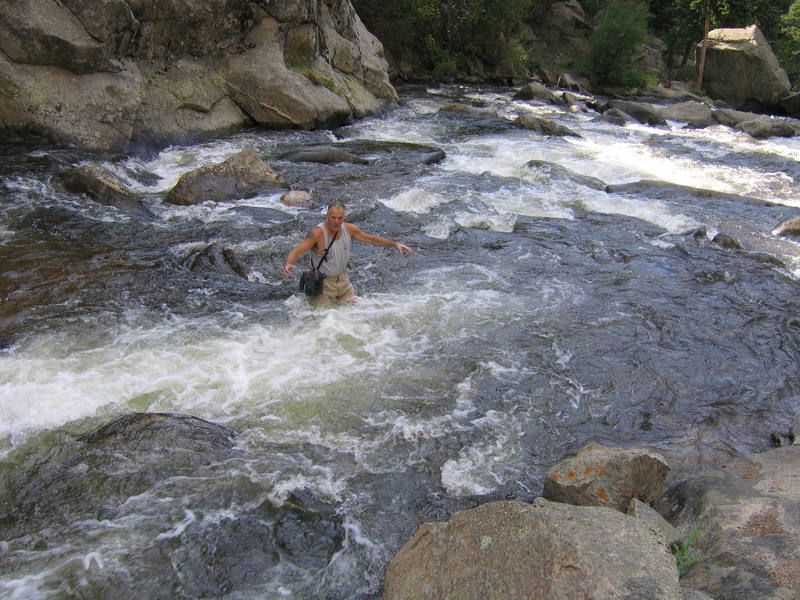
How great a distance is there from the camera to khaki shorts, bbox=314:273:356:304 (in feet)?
25.1

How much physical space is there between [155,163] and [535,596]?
13594 mm

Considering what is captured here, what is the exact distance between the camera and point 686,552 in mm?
3947

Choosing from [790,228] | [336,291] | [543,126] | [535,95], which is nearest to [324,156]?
[336,291]

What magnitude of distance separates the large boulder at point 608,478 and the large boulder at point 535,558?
2.14ft

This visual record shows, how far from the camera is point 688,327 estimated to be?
8008mm

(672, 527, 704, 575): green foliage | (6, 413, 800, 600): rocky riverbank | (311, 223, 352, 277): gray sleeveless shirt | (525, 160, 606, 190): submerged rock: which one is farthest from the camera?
(525, 160, 606, 190): submerged rock

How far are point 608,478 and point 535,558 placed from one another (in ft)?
4.97

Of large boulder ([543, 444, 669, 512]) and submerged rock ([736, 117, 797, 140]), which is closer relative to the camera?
large boulder ([543, 444, 669, 512])

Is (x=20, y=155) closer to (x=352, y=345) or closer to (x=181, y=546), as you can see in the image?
(x=352, y=345)

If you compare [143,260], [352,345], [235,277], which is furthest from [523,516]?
[143,260]

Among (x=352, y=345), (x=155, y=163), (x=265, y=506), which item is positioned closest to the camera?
(x=265, y=506)

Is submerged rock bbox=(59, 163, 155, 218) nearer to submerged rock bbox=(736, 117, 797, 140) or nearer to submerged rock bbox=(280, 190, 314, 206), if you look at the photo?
submerged rock bbox=(280, 190, 314, 206)

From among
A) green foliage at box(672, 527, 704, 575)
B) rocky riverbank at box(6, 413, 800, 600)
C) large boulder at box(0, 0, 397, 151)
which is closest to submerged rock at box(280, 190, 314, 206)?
large boulder at box(0, 0, 397, 151)

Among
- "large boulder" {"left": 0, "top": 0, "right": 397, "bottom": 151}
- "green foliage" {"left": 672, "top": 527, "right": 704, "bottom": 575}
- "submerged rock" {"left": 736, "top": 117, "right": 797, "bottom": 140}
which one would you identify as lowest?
"submerged rock" {"left": 736, "top": 117, "right": 797, "bottom": 140}
